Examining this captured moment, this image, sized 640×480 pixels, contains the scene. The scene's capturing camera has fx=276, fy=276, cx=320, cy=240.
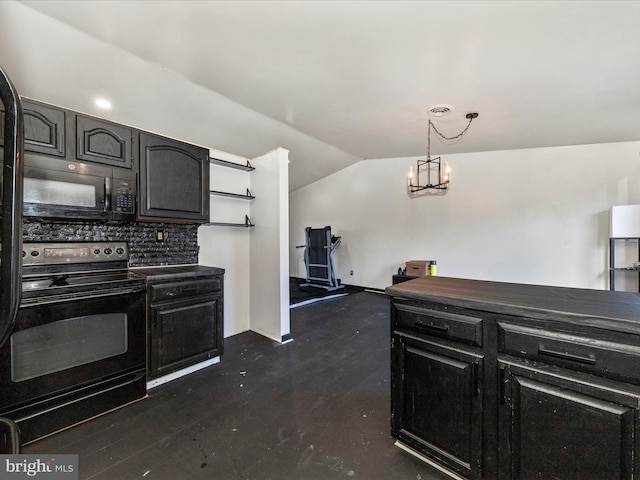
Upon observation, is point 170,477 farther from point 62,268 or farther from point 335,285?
point 335,285

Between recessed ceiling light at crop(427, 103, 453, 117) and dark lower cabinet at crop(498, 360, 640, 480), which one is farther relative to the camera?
recessed ceiling light at crop(427, 103, 453, 117)

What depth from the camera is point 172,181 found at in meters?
2.62

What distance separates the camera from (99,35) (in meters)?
1.87

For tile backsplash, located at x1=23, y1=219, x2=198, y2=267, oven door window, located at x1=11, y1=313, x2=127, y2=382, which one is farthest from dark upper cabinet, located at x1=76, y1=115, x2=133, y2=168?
oven door window, located at x1=11, y1=313, x2=127, y2=382

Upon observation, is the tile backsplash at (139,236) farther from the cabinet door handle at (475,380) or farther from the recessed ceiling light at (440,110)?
the recessed ceiling light at (440,110)

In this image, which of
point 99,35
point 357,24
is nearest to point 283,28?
point 357,24

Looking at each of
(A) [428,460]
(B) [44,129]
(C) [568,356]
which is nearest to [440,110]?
(C) [568,356]

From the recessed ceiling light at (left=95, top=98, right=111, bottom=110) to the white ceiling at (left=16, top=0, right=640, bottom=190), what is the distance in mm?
579

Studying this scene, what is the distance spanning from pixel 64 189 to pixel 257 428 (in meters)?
2.21

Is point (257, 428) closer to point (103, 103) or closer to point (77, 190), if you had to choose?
point (77, 190)

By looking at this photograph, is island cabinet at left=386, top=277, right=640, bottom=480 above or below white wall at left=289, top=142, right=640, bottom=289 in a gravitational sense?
below

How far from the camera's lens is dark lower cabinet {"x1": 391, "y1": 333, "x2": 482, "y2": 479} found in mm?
1341

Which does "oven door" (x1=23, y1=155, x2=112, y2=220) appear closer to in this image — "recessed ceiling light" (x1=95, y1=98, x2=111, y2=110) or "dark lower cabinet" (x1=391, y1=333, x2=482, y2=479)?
"recessed ceiling light" (x1=95, y1=98, x2=111, y2=110)

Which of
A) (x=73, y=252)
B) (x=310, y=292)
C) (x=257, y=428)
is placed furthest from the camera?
(x=310, y=292)
